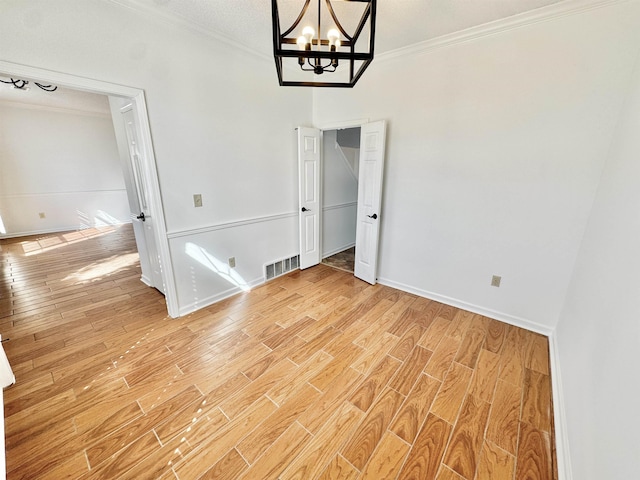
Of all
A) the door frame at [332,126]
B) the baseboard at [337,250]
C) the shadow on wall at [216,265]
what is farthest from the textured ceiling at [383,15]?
the baseboard at [337,250]

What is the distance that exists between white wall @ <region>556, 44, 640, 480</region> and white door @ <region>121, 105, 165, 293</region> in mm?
3160

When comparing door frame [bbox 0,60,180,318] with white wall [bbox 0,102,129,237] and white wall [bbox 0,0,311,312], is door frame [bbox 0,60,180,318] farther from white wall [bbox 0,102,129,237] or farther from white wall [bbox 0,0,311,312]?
white wall [bbox 0,102,129,237]

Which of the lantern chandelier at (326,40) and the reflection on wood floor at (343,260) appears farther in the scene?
the reflection on wood floor at (343,260)

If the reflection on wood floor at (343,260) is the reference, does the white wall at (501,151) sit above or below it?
above

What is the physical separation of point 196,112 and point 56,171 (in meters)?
5.67

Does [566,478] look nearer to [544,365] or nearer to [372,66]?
[544,365]

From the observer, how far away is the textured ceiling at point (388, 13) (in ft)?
6.34

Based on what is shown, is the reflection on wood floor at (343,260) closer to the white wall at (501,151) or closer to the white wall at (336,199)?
the white wall at (336,199)

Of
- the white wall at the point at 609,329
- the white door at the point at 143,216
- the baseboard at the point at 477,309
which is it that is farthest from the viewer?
the white door at the point at 143,216

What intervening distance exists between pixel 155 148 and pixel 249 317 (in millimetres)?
1789

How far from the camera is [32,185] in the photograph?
5.38 metres

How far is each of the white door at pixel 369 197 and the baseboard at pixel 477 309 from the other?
31 cm

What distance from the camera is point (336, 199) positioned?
4258 mm

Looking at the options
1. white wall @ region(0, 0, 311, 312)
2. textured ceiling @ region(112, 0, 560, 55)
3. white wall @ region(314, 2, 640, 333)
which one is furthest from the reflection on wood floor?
textured ceiling @ region(112, 0, 560, 55)
